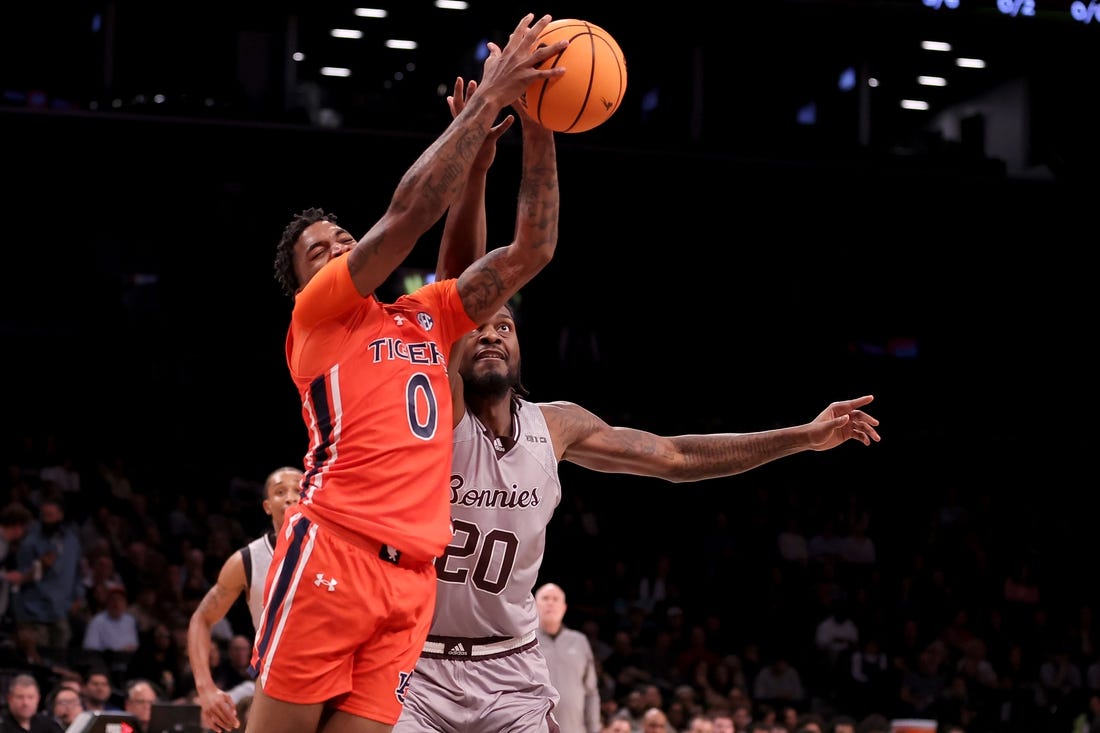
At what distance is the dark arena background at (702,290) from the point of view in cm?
1495

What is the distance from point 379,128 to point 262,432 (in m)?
3.95

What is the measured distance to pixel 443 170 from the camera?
150 inches

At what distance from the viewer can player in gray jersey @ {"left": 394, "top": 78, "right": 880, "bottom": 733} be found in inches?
174

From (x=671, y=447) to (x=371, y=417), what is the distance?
1.45m

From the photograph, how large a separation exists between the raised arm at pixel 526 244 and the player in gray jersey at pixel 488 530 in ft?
0.67

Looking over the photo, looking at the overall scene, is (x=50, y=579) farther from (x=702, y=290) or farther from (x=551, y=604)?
(x=702, y=290)

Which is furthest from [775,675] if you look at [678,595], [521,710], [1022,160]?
[521,710]

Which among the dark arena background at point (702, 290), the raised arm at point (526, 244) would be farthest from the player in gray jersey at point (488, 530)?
the dark arena background at point (702, 290)

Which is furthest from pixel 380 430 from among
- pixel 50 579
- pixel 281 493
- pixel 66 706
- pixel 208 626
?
pixel 50 579

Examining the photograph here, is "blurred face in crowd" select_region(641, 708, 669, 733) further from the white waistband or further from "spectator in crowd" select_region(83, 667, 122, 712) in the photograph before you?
the white waistband

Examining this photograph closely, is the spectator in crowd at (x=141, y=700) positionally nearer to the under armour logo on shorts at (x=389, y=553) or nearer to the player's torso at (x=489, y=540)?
the player's torso at (x=489, y=540)

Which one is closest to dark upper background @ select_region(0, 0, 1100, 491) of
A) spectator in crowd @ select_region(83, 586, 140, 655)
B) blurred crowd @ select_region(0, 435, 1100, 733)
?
blurred crowd @ select_region(0, 435, 1100, 733)

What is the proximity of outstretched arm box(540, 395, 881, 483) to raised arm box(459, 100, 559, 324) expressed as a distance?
33.7 inches

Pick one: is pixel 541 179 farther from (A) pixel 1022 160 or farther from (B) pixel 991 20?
(A) pixel 1022 160
